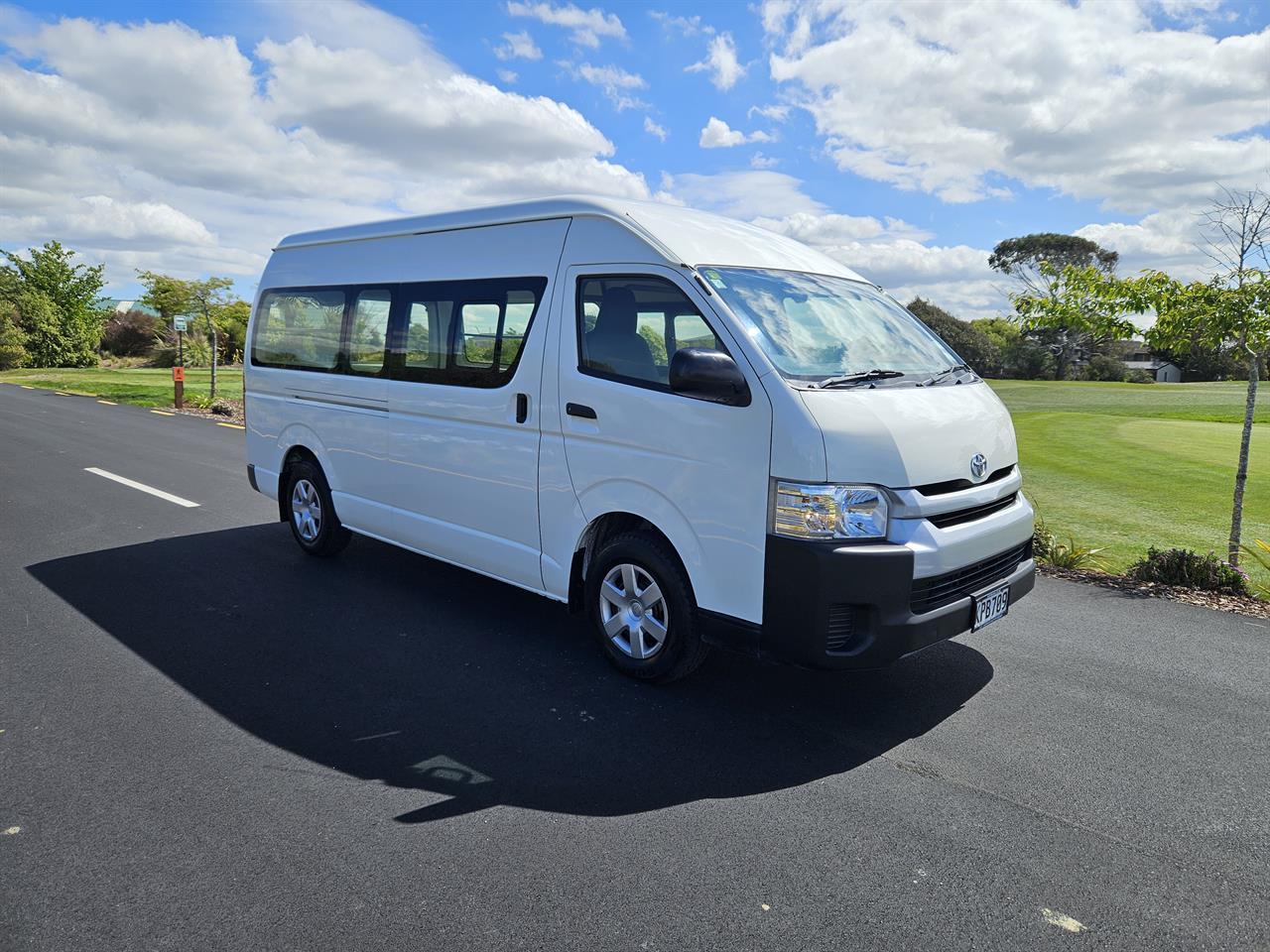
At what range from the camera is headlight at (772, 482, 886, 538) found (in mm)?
3582

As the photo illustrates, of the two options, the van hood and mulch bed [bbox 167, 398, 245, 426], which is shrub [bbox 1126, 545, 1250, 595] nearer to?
the van hood

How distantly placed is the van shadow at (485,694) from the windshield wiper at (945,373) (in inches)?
61.6

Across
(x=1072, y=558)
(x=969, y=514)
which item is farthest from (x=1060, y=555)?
(x=969, y=514)

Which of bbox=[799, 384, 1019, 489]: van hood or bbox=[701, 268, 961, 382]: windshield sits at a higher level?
bbox=[701, 268, 961, 382]: windshield

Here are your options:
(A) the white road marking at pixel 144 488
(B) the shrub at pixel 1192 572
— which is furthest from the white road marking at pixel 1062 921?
(A) the white road marking at pixel 144 488

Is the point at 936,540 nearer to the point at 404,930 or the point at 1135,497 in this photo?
the point at 404,930

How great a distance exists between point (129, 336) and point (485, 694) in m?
56.7

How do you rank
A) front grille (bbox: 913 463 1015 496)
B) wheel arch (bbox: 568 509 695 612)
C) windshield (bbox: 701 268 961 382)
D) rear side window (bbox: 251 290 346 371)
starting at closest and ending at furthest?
front grille (bbox: 913 463 1015 496)
windshield (bbox: 701 268 961 382)
wheel arch (bbox: 568 509 695 612)
rear side window (bbox: 251 290 346 371)

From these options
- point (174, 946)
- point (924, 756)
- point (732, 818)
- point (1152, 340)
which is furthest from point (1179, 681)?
point (174, 946)

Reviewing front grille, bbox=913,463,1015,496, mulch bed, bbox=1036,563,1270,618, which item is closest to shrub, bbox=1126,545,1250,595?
mulch bed, bbox=1036,563,1270,618

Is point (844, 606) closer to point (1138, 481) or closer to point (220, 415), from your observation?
point (1138, 481)

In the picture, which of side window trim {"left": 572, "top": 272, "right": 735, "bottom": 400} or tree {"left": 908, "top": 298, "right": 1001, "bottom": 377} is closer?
side window trim {"left": 572, "top": 272, "right": 735, "bottom": 400}

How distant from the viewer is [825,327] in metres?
4.29

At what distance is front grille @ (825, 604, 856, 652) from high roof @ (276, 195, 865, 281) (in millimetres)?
1756
